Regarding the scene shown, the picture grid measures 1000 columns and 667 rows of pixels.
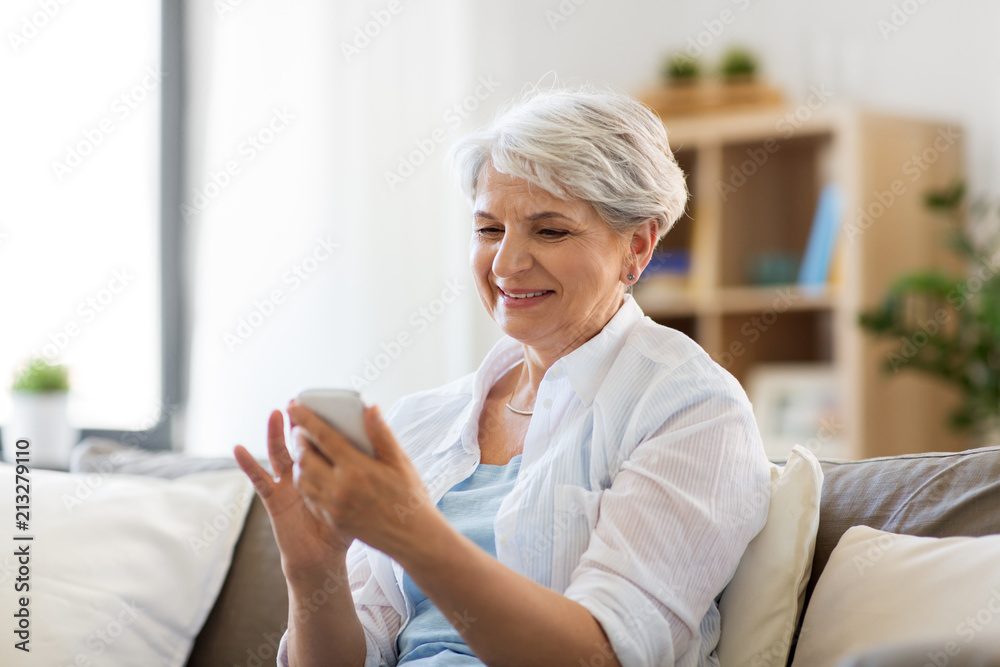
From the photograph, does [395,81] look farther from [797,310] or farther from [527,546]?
[527,546]

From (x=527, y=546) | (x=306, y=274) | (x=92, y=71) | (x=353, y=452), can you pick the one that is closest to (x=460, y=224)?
(x=306, y=274)

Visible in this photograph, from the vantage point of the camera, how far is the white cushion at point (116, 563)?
1462 millimetres

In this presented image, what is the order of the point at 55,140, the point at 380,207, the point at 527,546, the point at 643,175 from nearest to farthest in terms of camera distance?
the point at 527,546 < the point at 643,175 < the point at 55,140 < the point at 380,207

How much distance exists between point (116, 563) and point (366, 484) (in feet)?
2.60

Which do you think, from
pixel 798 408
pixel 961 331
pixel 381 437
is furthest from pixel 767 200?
pixel 381 437

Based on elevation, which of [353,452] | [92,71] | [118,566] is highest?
[92,71]

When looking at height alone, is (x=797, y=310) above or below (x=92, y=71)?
below

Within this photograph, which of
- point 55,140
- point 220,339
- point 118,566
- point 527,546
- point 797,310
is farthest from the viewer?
point 797,310

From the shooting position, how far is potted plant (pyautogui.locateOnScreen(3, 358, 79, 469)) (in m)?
2.16

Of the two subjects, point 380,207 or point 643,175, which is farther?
point 380,207

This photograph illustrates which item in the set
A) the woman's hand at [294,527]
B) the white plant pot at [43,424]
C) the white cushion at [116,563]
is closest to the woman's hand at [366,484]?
the woman's hand at [294,527]

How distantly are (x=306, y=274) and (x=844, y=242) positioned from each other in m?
1.58

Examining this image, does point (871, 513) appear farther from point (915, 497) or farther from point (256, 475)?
point (256, 475)

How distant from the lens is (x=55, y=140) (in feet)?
8.55
